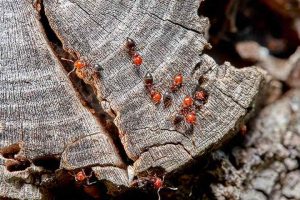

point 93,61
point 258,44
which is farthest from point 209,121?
point 258,44

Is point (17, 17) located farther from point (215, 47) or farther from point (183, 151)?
point (215, 47)

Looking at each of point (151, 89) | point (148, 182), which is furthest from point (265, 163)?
point (151, 89)

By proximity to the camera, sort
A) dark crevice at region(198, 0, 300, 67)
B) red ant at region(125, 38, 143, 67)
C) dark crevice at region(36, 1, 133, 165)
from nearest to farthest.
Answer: red ant at region(125, 38, 143, 67) < dark crevice at region(36, 1, 133, 165) < dark crevice at region(198, 0, 300, 67)

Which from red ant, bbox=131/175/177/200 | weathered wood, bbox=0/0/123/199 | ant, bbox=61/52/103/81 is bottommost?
red ant, bbox=131/175/177/200

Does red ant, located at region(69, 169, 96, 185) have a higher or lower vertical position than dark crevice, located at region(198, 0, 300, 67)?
lower

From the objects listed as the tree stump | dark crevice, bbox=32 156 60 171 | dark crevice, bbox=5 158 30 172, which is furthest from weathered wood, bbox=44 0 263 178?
dark crevice, bbox=5 158 30 172

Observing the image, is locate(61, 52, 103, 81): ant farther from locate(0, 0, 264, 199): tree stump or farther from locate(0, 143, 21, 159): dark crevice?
locate(0, 143, 21, 159): dark crevice

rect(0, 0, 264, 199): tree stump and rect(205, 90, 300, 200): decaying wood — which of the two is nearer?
rect(0, 0, 264, 199): tree stump

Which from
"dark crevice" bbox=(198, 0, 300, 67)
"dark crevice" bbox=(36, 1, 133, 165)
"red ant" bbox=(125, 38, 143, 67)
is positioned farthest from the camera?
"dark crevice" bbox=(198, 0, 300, 67)
